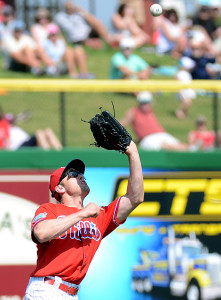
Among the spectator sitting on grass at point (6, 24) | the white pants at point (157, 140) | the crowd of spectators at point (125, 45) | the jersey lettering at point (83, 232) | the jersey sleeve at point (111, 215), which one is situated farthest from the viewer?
the spectator sitting on grass at point (6, 24)

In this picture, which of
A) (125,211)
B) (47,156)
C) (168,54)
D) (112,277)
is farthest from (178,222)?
(168,54)

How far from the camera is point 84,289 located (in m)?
7.18

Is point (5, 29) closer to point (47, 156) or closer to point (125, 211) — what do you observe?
point (47, 156)

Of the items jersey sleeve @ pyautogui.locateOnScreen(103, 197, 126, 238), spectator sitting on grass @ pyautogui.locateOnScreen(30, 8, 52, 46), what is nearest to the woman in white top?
spectator sitting on grass @ pyautogui.locateOnScreen(30, 8, 52, 46)

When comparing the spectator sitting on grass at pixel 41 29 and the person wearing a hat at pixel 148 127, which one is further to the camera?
the spectator sitting on grass at pixel 41 29

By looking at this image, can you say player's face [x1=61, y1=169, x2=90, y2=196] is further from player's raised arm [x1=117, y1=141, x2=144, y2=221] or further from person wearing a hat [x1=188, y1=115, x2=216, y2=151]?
person wearing a hat [x1=188, y1=115, x2=216, y2=151]

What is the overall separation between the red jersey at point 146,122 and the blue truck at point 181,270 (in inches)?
49.8

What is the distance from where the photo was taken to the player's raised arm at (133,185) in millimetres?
4766

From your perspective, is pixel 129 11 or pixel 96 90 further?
pixel 129 11

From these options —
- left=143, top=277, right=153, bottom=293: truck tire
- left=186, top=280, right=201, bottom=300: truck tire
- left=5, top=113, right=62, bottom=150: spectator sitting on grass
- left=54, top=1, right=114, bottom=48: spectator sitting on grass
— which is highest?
left=54, top=1, right=114, bottom=48: spectator sitting on grass

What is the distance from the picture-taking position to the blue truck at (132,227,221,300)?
725 cm

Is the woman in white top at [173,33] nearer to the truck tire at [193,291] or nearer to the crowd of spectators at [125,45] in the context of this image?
the crowd of spectators at [125,45]

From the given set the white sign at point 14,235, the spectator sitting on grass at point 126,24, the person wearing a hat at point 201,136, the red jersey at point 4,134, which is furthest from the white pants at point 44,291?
the spectator sitting on grass at point 126,24

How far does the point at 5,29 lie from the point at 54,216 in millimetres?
10107
